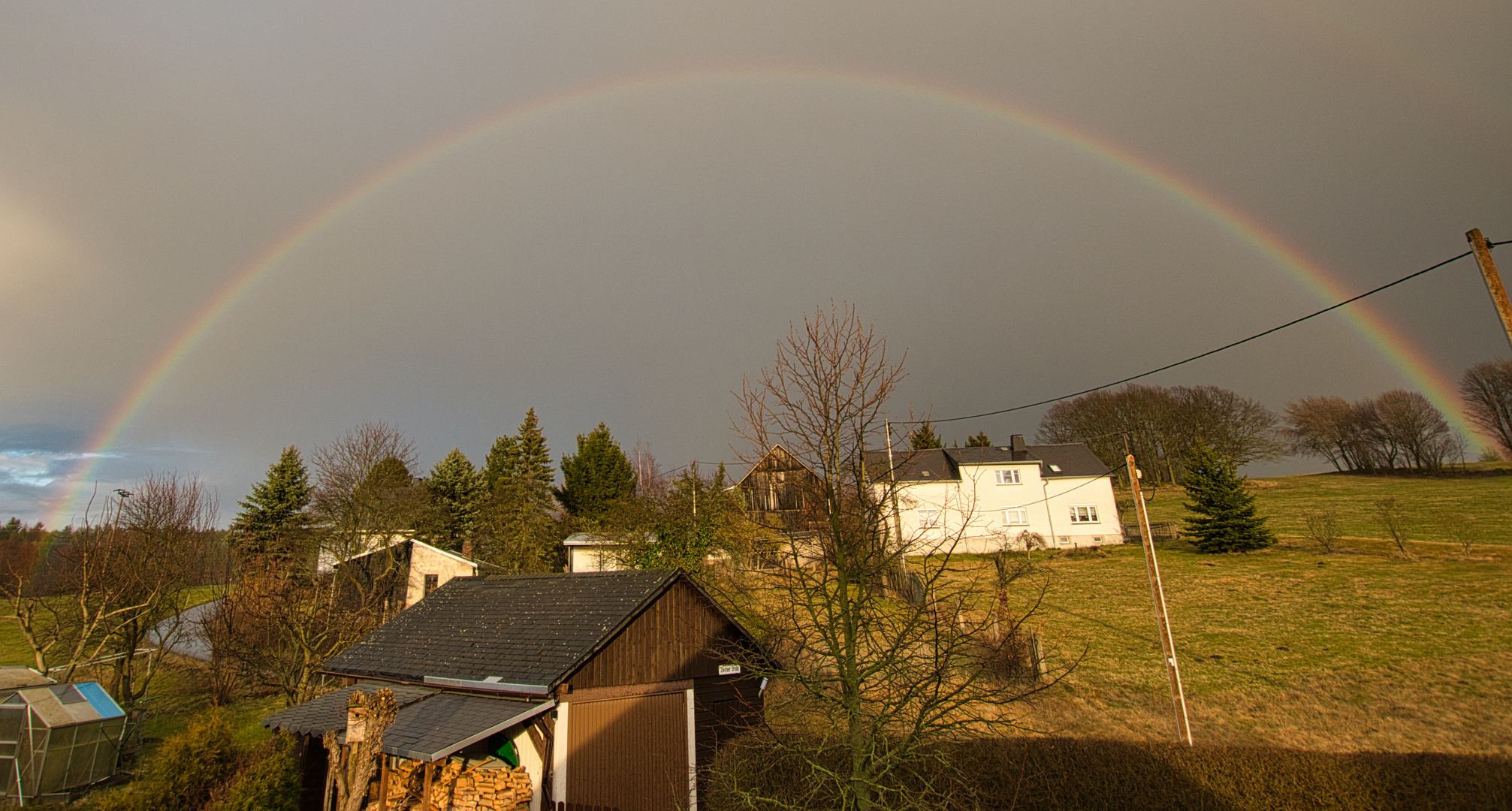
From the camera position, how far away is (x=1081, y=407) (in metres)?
78.2

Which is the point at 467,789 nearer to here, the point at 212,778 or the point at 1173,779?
the point at 212,778

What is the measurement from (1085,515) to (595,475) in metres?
35.8

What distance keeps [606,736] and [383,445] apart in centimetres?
2764

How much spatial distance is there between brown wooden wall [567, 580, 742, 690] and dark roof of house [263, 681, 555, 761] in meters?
1.39

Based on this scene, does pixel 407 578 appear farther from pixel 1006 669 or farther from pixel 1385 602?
pixel 1385 602

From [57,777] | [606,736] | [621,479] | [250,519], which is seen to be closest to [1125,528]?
[621,479]

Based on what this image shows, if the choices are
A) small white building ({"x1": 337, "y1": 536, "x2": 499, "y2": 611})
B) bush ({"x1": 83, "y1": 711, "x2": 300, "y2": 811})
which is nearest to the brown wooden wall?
bush ({"x1": 83, "y1": 711, "x2": 300, "y2": 811})

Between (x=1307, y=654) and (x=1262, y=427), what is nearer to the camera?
(x=1307, y=654)

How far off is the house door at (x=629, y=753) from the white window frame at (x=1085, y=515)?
39.1 meters

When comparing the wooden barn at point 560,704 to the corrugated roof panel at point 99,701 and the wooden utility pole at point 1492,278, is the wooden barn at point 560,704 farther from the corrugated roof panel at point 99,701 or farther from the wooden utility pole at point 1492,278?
the wooden utility pole at point 1492,278

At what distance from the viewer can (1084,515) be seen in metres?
45.0

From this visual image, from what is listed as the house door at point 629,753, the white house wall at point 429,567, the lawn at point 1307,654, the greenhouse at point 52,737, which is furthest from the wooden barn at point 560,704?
the white house wall at point 429,567

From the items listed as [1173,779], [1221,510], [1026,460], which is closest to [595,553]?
[1026,460]

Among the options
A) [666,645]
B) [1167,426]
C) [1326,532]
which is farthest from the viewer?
[1167,426]
